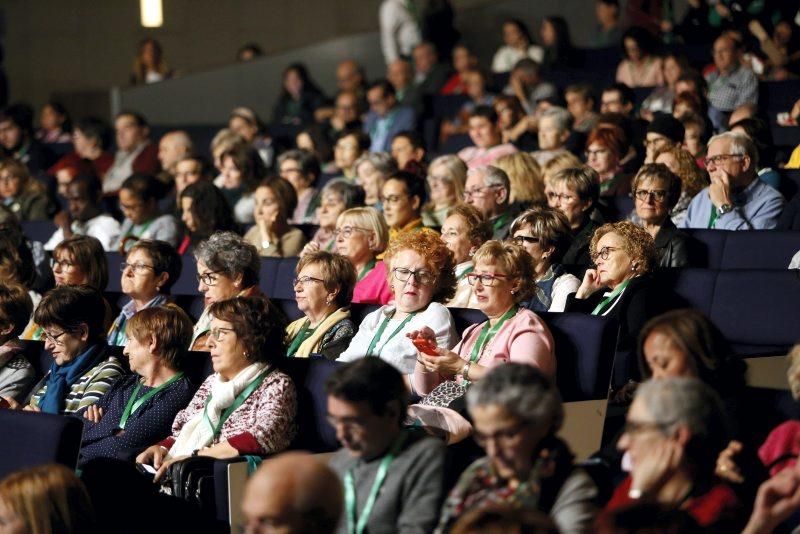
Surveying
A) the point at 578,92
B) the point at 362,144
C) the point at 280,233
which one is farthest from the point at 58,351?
the point at 578,92

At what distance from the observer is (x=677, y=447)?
8.24 ft

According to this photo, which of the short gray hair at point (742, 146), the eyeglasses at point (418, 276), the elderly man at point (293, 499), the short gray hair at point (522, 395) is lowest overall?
the elderly man at point (293, 499)

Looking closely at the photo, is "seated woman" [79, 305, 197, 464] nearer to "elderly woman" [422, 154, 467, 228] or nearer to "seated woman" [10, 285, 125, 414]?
"seated woman" [10, 285, 125, 414]

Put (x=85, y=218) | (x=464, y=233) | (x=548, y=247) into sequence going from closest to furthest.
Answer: (x=548, y=247), (x=464, y=233), (x=85, y=218)

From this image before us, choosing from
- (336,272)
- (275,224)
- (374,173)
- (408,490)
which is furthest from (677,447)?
(374,173)

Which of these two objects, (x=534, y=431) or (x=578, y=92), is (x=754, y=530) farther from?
(x=578, y=92)

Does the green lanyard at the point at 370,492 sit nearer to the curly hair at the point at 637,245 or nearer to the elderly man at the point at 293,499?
the elderly man at the point at 293,499

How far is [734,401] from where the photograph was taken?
2.85 meters

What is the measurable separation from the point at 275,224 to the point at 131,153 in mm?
2957

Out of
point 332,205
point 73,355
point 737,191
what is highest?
point 737,191

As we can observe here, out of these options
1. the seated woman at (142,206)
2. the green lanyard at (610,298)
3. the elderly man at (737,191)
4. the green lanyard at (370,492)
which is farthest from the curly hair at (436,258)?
the seated woman at (142,206)

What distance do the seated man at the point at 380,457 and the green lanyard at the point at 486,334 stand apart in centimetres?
97

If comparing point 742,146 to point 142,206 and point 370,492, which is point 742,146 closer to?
point 142,206

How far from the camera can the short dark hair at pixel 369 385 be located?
2.76m
